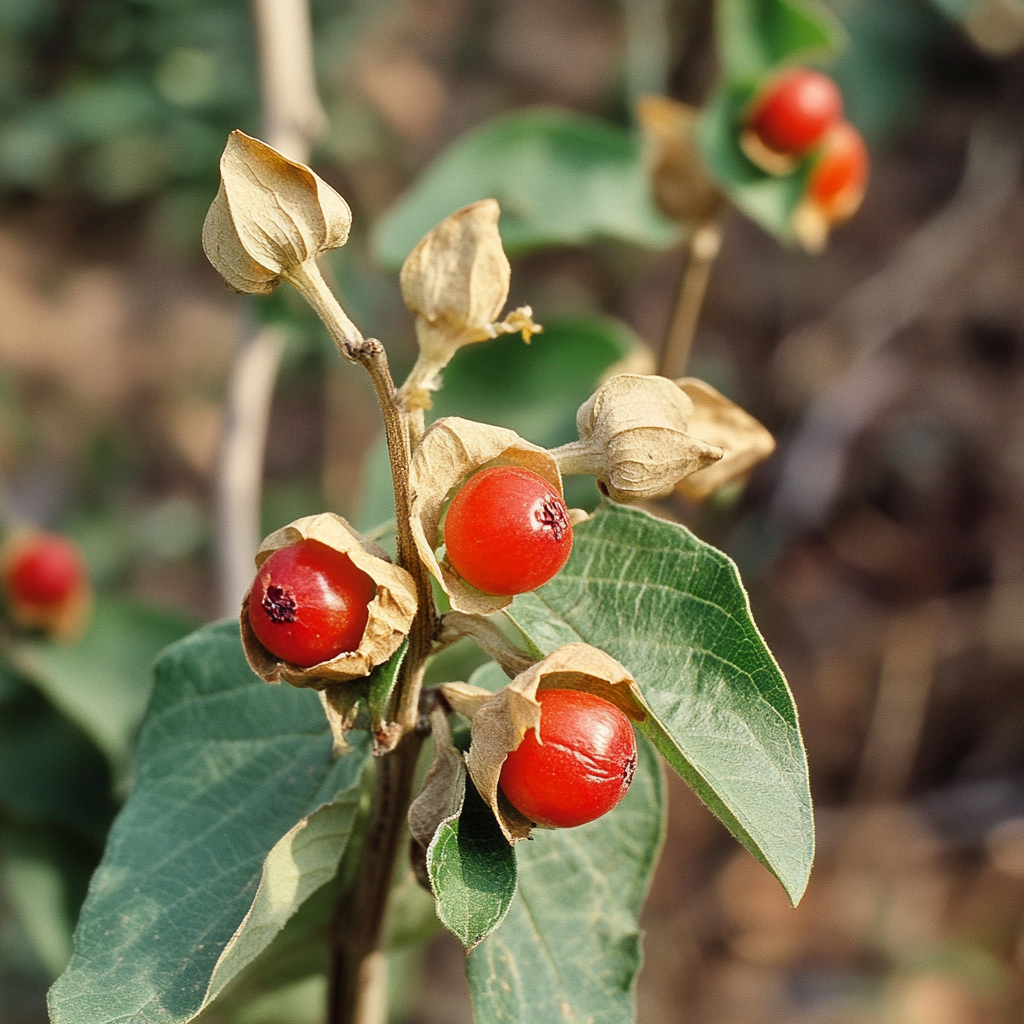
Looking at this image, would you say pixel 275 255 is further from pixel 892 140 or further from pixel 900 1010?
pixel 892 140

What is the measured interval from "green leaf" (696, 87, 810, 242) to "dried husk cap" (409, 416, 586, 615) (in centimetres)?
82

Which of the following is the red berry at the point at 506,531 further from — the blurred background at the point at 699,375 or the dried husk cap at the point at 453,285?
the blurred background at the point at 699,375

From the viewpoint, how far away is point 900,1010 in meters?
1.87

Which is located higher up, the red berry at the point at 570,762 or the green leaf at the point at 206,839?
the red berry at the point at 570,762

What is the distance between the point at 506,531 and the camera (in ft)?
1.80

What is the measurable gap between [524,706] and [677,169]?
3.29ft

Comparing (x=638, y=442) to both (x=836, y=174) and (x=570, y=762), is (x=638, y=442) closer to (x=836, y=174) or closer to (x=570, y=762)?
(x=570, y=762)

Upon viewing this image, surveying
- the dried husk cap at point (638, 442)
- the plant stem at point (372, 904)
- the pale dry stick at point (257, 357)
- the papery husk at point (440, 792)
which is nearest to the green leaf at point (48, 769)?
the pale dry stick at point (257, 357)

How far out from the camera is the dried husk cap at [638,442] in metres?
0.61

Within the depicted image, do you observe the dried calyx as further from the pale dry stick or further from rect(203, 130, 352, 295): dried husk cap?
the pale dry stick

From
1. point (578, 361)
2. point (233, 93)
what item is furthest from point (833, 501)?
point (233, 93)

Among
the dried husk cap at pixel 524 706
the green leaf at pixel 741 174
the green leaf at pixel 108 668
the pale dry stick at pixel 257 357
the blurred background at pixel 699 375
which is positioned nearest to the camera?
the dried husk cap at pixel 524 706

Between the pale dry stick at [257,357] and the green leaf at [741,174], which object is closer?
the green leaf at [741,174]

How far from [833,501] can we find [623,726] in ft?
5.59
